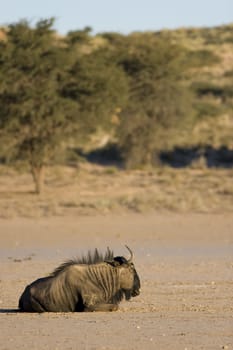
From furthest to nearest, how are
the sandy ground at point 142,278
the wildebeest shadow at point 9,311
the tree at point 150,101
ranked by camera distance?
the tree at point 150,101, the wildebeest shadow at point 9,311, the sandy ground at point 142,278

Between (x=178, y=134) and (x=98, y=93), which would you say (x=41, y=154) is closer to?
(x=98, y=93)

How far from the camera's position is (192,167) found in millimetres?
38781

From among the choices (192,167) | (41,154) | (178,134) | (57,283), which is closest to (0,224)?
(41,154)

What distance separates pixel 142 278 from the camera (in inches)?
556

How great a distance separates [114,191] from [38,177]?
2.22 metres

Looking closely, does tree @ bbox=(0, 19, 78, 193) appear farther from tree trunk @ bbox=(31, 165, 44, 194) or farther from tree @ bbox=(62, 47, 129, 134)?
tree @ bbox=(62, 47, 129, 134)

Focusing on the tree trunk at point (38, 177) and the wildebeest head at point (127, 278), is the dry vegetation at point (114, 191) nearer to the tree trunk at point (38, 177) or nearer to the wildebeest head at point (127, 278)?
the tree trunk at point (38, 177)

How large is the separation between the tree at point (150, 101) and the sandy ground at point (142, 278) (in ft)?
52.6

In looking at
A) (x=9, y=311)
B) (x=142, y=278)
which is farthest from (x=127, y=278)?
(x=142, y=278)

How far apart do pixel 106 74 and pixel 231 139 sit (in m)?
12.9

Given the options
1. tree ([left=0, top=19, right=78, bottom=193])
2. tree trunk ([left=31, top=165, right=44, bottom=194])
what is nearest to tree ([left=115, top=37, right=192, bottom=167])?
tree ([left=0, top=19, right=78, bottom=193])

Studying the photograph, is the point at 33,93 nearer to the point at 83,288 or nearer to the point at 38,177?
the point at 38,177

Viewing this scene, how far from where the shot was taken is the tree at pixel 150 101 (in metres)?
40.5

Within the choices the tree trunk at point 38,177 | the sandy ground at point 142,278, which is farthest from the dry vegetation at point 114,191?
the sandy ground at point 142,278
